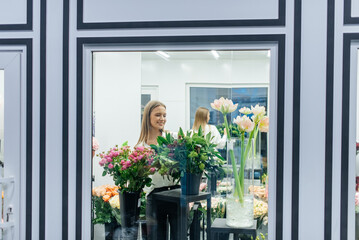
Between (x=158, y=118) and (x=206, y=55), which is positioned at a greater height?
(x=206, y=55)

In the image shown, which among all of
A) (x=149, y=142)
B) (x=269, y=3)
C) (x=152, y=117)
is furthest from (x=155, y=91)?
(x=269, y=3)

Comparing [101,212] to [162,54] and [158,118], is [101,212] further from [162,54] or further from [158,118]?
[162,54]

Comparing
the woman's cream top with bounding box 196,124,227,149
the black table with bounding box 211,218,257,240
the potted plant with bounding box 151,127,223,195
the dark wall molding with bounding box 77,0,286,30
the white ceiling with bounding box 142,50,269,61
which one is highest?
the dark wall molding with bounding box 77,0,286,30

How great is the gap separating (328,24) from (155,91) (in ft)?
2.78

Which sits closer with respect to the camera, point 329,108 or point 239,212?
point 329,108

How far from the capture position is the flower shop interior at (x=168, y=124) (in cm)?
160

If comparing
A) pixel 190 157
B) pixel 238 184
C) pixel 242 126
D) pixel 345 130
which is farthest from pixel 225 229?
pixel 345 130

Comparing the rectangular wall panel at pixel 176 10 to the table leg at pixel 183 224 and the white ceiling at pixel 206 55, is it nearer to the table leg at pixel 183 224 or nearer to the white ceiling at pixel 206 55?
the white ceiling at pixel 206 55

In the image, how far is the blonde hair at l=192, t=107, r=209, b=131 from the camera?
170 cm

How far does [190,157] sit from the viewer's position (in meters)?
1.70

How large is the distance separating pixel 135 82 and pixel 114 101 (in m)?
0.14

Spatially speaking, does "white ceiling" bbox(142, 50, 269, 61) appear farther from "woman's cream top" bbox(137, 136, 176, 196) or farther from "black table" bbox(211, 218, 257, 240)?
"black table" bbox(211, 218, 257, 240)

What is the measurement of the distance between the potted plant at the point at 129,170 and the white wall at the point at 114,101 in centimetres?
4

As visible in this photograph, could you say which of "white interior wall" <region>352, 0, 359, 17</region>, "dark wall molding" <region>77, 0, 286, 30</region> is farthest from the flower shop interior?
"white interior wall" <region>352, 0, 359, 17</region>
